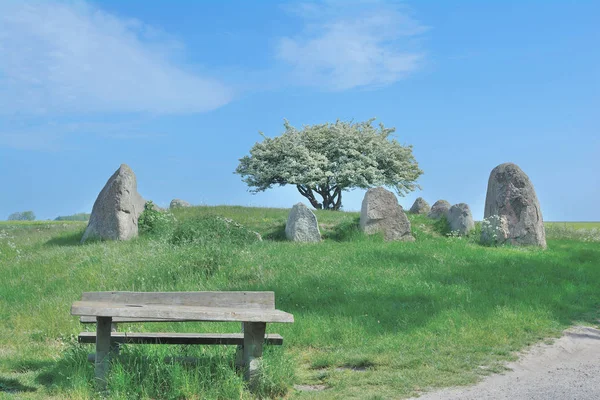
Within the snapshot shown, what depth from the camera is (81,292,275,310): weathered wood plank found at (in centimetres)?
717

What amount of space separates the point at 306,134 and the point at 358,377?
29.1 m

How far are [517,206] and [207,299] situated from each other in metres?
15.0

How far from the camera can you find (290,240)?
18.8 metres

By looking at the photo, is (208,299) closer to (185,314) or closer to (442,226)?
(185,314)

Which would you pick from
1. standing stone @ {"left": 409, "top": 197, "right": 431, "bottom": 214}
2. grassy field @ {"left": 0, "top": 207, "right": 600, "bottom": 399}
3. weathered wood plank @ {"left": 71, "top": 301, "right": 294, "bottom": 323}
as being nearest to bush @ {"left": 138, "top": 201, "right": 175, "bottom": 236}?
grassy field @ {"left": 0, "top": 207, "right": 600, "bottom": 399}

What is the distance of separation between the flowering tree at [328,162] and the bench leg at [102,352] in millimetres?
26602

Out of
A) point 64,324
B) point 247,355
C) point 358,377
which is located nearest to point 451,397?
point 358,377

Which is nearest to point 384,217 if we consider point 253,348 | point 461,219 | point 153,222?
point 461,219

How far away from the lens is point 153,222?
20016mm

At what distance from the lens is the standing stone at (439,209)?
24.4 m

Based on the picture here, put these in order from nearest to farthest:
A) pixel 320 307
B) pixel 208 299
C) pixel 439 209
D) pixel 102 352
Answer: pixel 102 352
pixel 208 299
pixel 320 307
pixel 439 209

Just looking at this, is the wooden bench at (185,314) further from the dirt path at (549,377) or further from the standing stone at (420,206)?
the standing stone at (420,206)

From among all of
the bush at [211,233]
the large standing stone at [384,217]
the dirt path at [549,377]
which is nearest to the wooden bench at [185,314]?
the dirt path at [549,377]

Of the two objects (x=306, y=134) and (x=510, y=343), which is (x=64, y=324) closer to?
(x=510, y=343)
